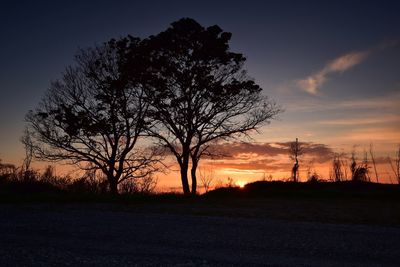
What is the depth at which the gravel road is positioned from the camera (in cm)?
684

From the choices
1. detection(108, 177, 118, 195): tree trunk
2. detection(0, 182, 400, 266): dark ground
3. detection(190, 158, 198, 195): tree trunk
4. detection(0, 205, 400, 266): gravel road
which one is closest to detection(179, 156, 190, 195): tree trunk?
detection(190, 158, 198, 195): tree trunk

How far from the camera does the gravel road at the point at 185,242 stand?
22.4 ft

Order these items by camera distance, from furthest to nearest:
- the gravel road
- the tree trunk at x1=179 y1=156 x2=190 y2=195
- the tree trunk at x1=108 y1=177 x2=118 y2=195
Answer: the tree trunk at x1=108 y1=177 x2=118 y2=195 < the tree trunk at x1=179 y1=156 x2=190 y2=195 < the gravel road

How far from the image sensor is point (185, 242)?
326 inches

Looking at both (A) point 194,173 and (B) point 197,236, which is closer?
(B) point 197,236

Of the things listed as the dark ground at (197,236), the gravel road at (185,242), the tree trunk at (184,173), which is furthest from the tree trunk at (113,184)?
the gravel road at (185,242)

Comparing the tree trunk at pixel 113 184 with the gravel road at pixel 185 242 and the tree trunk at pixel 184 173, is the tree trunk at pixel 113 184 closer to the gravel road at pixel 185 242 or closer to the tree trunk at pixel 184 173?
the tree trunk at pixel 184 173

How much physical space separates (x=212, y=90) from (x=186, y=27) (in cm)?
403

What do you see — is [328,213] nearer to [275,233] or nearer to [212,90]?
[275,233]

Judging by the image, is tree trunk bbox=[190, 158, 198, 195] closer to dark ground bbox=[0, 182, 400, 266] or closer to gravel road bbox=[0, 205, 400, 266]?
dark ground bbox=[0, 182, 400, 266]

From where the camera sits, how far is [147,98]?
26.2 meters

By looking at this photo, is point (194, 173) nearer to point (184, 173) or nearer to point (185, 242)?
point (184, 173)

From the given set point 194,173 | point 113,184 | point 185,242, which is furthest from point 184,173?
point 185,242

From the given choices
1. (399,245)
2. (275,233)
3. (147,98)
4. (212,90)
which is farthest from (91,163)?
(399,245)
